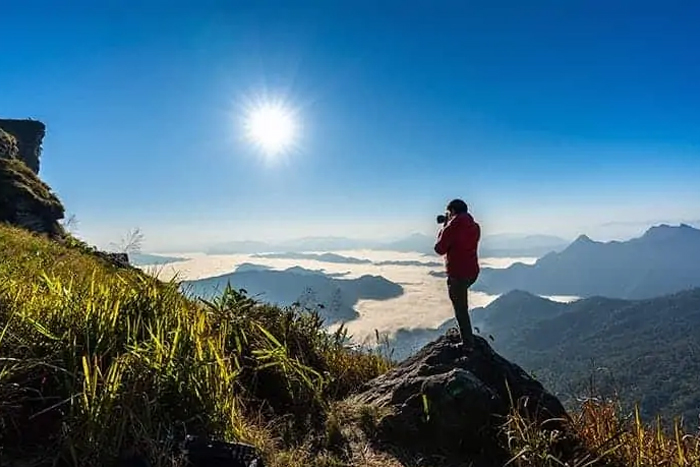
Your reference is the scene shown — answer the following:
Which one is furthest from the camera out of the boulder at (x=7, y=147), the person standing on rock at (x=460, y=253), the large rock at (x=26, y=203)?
the boulder at (x=7, y=147)

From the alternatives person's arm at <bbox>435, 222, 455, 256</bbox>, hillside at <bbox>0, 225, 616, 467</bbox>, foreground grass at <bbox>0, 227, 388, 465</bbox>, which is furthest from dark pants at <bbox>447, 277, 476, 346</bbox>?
foreground grass at <bbox>0, 227, 388, 465</bbox>

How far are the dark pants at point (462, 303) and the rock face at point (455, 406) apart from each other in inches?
23.1

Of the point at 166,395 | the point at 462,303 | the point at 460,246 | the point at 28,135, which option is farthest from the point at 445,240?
the point at 28,135

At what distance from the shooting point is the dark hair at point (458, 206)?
7844mm

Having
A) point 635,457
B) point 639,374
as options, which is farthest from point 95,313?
point 639,374

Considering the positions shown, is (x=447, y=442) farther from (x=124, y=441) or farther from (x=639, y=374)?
(x=639, y=374)

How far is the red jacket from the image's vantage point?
25.1ft

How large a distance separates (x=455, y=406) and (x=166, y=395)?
3157 mm

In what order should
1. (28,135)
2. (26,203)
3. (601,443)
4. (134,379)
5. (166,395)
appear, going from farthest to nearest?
(28,135), (26,203), (601,443), (166,395), (134,379)

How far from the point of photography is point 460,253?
7.69 m

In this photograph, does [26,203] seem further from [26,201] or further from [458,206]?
[458,206]

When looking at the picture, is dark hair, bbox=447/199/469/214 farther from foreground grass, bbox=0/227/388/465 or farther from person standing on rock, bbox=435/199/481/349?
foreground grass, bbox=0/227/388/465

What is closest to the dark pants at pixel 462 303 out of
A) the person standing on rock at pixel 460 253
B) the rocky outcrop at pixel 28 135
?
the person standing on rock at pixel 460 253

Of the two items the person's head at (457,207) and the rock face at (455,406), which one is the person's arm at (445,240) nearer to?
the person's head at (457,207)
